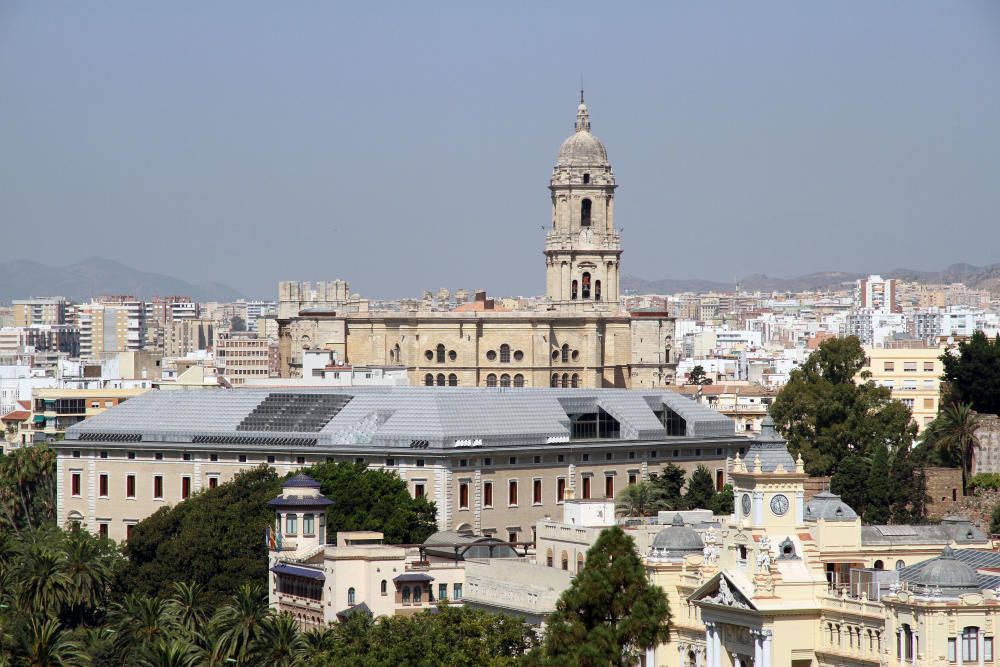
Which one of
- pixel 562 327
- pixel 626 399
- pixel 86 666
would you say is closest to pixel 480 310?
pixel 562 327

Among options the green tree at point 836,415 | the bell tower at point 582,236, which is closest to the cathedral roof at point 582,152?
the bell tower at point 582,236

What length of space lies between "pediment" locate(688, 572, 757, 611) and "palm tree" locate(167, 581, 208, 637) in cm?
1516

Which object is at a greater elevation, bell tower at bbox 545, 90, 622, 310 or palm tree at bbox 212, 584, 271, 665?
bell tower at bbox 545, 90, 622, 310

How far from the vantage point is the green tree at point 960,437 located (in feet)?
329

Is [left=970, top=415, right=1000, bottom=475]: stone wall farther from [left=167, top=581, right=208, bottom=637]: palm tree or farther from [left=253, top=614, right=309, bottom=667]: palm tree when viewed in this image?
[left=253, top=614, right=309, bottom=667]: palm tree

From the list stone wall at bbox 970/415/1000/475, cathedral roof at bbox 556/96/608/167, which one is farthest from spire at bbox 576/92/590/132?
stone wall at bbox 970/415/1000/475

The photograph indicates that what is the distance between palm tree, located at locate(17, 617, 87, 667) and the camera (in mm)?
67750

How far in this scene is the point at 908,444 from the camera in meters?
109

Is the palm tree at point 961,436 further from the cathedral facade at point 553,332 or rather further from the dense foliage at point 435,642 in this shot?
the cathedral facade at point 553,332

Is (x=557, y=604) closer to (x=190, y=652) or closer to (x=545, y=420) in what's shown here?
(x=190, y=652)

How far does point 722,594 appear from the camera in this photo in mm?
60156

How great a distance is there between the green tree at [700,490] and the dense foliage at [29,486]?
87.5ft

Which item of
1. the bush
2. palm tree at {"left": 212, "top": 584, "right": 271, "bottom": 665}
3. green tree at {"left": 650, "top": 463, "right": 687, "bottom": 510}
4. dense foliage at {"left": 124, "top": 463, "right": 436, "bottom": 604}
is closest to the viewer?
palm tree at {"left": 212, "top": 584, "right": 271, "bottom": 665}

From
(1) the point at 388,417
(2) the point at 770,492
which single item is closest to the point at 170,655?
(2) the point at 770,492
